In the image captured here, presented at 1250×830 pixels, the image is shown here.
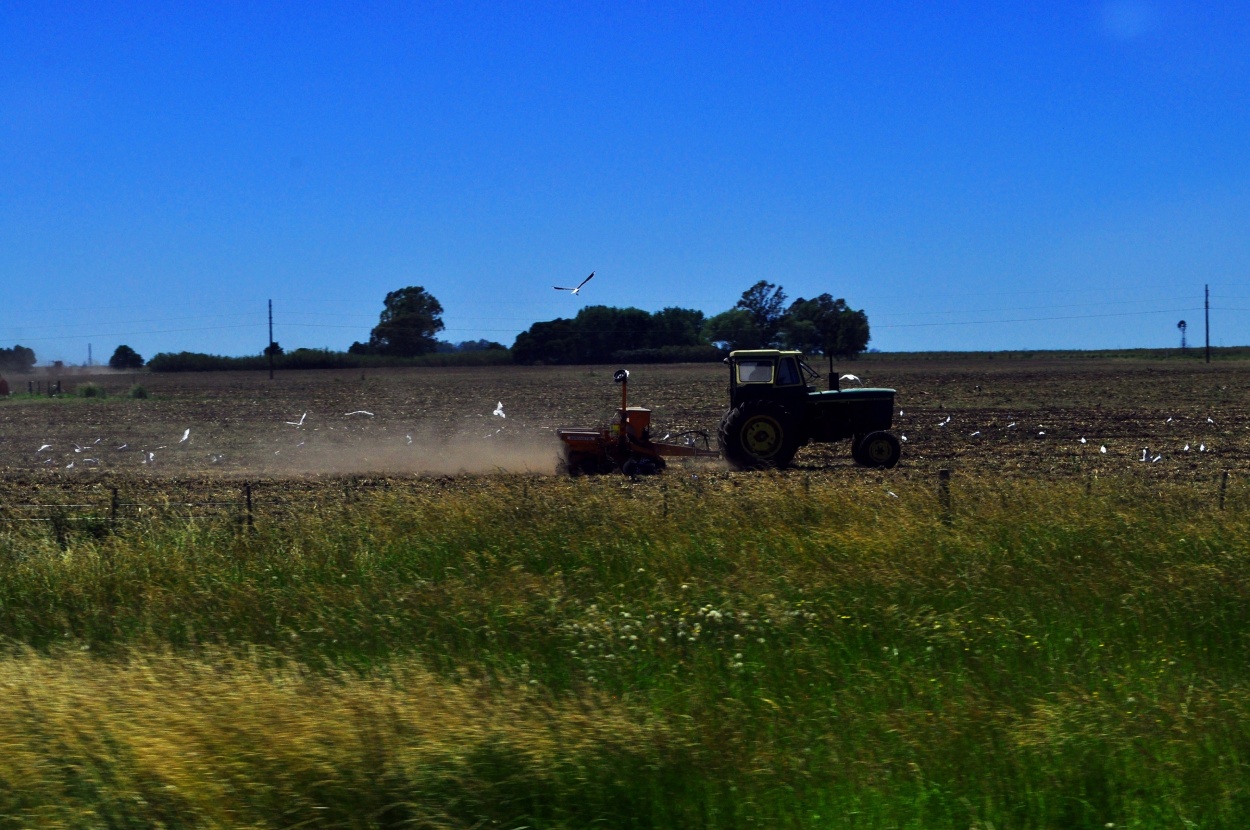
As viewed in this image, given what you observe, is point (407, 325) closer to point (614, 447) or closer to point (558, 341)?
point (558, 341)

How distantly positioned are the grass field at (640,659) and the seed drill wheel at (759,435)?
563 centimetres

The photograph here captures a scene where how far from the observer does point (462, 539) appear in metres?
10.3

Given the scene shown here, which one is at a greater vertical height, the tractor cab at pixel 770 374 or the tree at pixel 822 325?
the tree at pixel 822 325

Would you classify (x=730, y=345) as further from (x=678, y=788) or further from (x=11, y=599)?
(x=678, y=788)

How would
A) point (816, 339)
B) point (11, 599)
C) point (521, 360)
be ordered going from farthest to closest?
point (521, 360), point (816, 339), point (11, 599)

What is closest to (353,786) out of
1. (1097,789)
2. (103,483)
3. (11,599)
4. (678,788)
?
(678,788)

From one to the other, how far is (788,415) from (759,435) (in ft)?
1.96

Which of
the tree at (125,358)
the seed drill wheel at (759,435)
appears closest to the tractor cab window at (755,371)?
the seed drill wheel at (759,435)

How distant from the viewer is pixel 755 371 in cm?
1888

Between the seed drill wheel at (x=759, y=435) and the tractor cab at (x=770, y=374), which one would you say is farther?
the tractor cab at (x=770, y=374)

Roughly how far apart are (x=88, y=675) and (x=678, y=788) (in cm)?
333

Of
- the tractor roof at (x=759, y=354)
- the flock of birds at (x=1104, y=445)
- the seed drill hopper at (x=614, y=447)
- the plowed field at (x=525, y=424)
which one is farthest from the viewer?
the plowed field at (x=525, y=424)

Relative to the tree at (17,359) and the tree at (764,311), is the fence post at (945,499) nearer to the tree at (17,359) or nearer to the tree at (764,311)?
the tree at (764,311)

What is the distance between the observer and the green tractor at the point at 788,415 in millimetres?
18578
